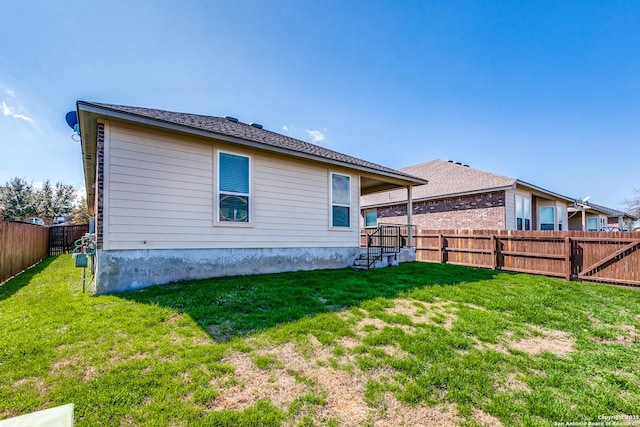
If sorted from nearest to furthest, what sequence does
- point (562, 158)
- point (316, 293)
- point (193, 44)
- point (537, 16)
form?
1. point (316, 293)
2. point (193, 44)
3. point (537, 16)
4. point (562, 158)

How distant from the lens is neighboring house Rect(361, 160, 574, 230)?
12.6m

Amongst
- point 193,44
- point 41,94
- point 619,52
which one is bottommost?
point 41,94

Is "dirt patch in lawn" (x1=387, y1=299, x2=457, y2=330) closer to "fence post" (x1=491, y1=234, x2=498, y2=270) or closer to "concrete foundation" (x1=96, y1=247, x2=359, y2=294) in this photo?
"concrete foundation" (x1=96, y1=247, x2=359, y2=294)

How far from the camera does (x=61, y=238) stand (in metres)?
16.2

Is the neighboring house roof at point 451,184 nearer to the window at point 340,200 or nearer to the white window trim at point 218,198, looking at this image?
the window at point 340,200

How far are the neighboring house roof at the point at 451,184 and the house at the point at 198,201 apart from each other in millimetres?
7626

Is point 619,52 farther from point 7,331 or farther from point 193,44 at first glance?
point 7,331

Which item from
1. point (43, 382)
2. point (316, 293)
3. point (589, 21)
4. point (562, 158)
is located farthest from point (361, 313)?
point (562, 158)

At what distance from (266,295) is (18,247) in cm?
957

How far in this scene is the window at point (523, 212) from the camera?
13.2m

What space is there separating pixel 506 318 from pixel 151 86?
40.3 feet

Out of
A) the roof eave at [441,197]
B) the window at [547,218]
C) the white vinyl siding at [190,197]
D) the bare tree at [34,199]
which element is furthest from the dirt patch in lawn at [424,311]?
the bare tree at [34,199]

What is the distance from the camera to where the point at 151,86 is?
9977mm

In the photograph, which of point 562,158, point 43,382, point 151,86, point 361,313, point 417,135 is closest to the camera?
point 43,382
